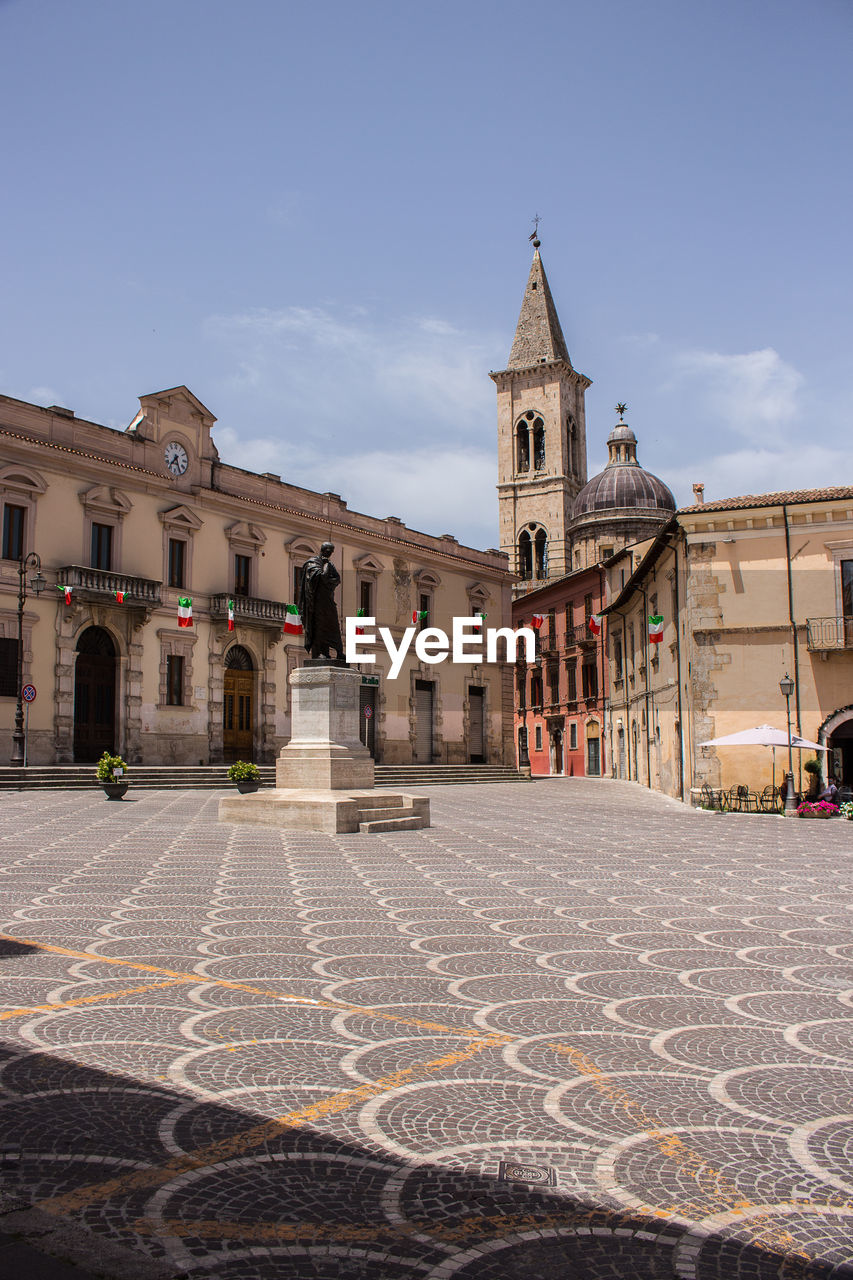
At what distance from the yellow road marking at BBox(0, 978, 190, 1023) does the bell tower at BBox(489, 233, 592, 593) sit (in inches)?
2709

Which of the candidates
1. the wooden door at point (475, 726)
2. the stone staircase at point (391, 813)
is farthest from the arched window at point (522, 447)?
the stone staircase at point (391, 813)

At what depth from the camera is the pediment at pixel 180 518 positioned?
34.7 meters

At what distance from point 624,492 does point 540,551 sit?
1205 centimetres

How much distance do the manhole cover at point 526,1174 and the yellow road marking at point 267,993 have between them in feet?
4.89

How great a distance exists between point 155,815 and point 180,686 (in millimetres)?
16462

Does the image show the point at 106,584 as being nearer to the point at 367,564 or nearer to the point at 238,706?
the point at 238,706

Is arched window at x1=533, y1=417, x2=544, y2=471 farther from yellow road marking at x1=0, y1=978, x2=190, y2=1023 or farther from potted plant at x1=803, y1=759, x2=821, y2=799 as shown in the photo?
yellow road marking at x1=0, y1=978, x2=190, y2=1023

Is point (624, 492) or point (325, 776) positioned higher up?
point (624, 492)

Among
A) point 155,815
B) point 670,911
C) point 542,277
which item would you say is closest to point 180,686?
point 155,815

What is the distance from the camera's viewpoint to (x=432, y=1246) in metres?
2.85

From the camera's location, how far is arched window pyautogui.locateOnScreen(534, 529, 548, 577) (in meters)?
75.2

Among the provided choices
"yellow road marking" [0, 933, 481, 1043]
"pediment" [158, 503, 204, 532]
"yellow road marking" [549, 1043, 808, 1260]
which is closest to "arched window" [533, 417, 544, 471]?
"pediment" [158, 503, 204, 532]

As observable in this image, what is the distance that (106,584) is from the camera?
3178 centimetres

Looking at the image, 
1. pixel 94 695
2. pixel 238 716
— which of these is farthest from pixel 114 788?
pixel 238 716
